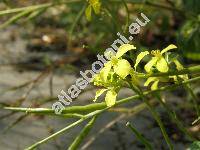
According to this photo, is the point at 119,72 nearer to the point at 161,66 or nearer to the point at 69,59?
the point at 161,66

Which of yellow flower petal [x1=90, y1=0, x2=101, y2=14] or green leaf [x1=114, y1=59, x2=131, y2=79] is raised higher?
yellow flower petal [x1=90, y1=0, x2=101, y2=14]

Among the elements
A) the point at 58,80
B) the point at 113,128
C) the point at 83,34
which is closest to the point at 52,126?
the point at 113,128

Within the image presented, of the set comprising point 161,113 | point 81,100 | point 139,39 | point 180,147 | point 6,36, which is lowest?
point 180,147

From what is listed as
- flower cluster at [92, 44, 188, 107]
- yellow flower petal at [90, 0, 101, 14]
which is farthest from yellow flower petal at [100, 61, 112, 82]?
yellow flower petal at [90, 0, 101, 14]

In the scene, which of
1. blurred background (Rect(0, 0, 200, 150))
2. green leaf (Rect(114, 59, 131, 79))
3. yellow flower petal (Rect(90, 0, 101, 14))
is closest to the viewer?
green leaf (Rect(114, 59, 131, 79))

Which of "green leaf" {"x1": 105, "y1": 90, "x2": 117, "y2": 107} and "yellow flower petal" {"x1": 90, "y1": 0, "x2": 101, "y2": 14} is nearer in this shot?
"green leaf" {"x1": 105, "y1": 90, "x2": 117, "y2": 107}

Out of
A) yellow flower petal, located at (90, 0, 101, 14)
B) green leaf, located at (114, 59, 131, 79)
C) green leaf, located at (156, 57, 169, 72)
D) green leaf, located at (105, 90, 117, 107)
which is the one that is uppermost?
yellow flower petal, located at (90, 0, 101, 14)

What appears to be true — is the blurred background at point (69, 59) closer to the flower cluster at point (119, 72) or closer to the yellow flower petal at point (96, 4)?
the yellow flower petal at point (96, 4)

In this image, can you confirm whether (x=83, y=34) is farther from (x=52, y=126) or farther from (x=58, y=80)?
(x=52, y=126)

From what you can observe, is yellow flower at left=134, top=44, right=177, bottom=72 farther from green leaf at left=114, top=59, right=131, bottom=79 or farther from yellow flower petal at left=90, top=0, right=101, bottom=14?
yellow flower petal at left=90, top=0, right=101, bottom=14

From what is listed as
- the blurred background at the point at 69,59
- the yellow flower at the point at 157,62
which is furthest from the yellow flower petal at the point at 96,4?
the yellow flower at the point at 157,62
